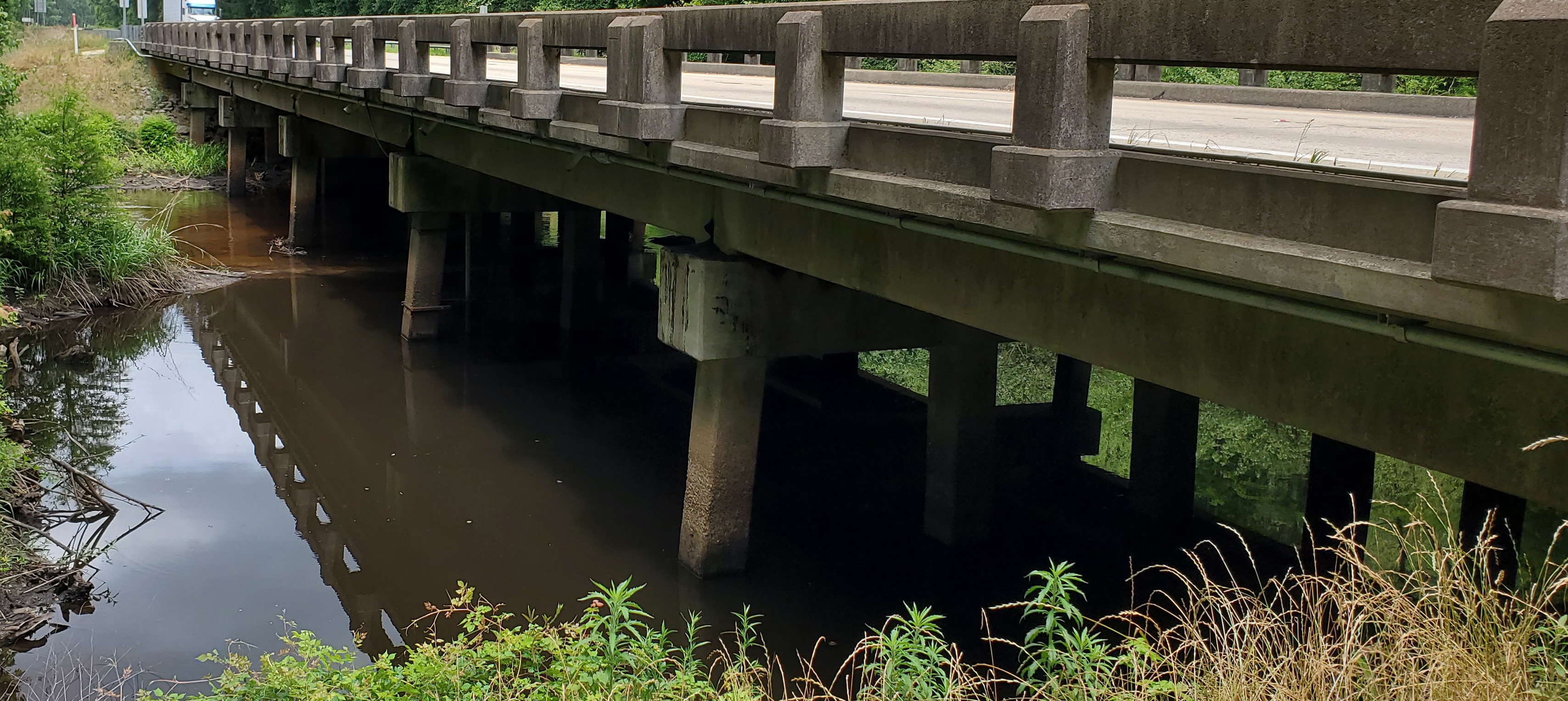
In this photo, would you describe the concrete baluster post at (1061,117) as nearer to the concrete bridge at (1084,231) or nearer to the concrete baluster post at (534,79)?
the concrete bridge at (1084,231)

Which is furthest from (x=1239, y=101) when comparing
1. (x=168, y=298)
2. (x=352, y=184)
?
(x=352, y=184)

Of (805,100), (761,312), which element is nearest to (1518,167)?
(805,100)

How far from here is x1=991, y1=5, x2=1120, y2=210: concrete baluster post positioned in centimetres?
461

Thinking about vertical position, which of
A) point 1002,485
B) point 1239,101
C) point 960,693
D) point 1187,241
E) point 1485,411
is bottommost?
point 1002,485

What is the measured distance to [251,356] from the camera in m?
15.4

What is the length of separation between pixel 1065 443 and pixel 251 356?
937 centimetres

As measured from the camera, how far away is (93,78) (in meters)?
37.2

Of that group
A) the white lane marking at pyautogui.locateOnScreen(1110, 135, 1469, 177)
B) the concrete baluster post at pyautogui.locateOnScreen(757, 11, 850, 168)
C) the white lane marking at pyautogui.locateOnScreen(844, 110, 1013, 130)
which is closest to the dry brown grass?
the white lane marking at pyautogui.locateOnScreen(844, 110, 1013, 130)

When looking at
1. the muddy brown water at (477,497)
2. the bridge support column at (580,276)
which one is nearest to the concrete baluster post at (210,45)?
the muddy brown water at (477,497)

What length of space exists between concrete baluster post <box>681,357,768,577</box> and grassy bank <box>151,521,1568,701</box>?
1.92 m

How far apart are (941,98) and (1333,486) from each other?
455cm

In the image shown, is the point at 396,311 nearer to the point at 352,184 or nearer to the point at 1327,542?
the point at 352,184

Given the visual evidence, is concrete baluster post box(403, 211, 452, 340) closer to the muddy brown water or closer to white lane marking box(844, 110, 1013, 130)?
the muddy brown water

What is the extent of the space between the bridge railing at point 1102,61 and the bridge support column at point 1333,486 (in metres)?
4.98
